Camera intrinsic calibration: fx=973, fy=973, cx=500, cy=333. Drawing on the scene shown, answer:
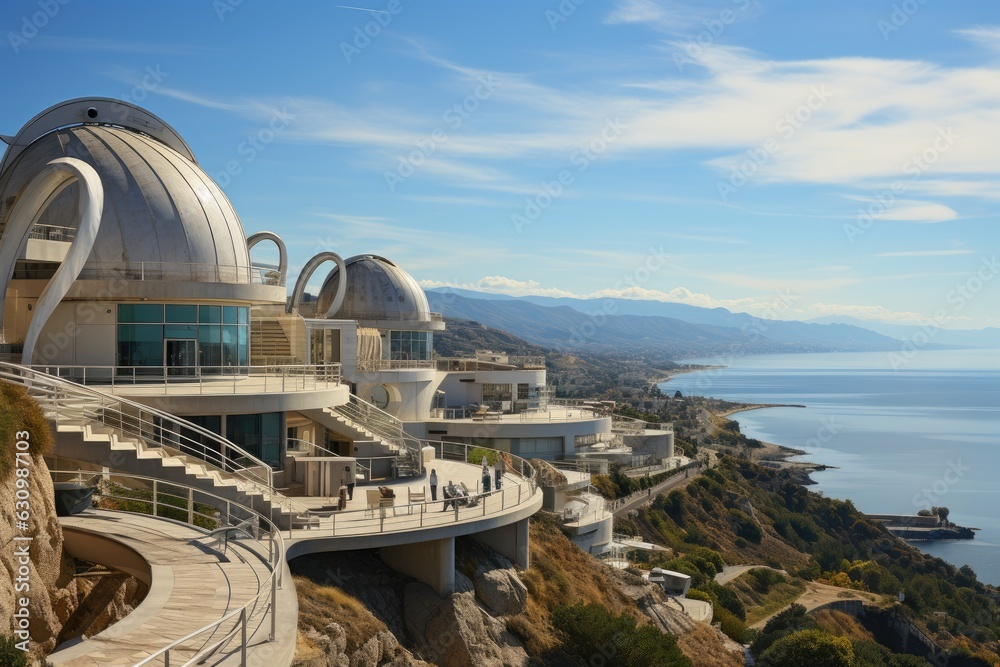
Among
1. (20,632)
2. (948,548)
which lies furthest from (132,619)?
(948,548)

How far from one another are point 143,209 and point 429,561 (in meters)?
14.6

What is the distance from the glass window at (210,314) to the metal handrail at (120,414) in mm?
6322

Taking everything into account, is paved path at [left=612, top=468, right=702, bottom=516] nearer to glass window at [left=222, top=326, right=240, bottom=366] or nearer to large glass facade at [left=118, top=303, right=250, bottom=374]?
glass window at [left=222, top=326, right=240, bottom=366]

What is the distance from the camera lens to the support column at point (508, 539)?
87.6ft

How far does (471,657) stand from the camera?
22016 millimetres

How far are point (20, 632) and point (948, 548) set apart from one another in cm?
10306

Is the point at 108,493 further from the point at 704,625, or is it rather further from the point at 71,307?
the point at 704,625

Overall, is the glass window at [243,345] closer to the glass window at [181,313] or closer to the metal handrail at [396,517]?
the glass window at [181,313]

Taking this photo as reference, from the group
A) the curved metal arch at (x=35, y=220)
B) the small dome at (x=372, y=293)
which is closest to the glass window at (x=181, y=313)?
the curved metal arch at (x=35, y=220)

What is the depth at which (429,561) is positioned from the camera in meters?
22.9

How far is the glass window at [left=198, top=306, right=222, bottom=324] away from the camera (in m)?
29.7

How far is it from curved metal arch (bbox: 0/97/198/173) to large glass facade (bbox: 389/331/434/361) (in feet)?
68.9

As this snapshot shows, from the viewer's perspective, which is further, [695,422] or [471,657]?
[695,422]

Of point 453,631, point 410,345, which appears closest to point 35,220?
point 453,631
